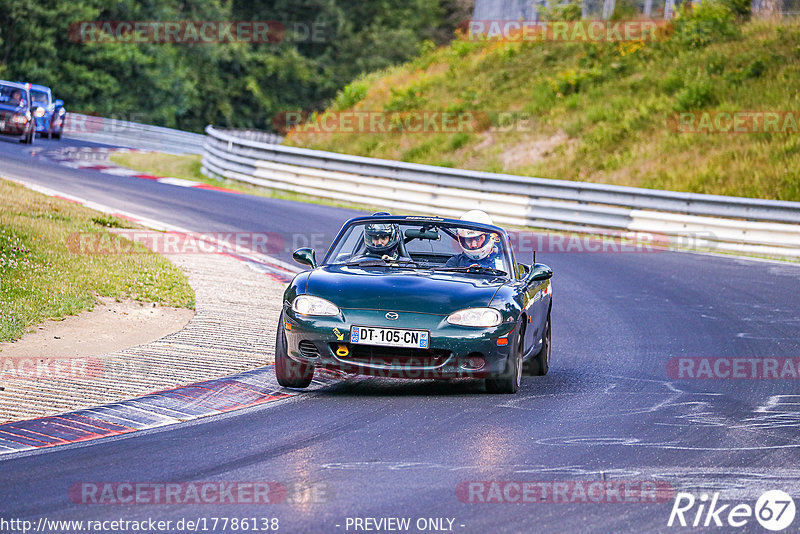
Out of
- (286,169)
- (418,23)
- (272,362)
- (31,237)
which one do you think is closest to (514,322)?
(272,362)

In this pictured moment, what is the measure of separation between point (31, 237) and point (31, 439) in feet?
25.4

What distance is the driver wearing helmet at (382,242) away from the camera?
9.80 metres

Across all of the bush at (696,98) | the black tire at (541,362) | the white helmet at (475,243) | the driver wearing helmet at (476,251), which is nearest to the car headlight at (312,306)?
the driver wearing helmet at (476,251)

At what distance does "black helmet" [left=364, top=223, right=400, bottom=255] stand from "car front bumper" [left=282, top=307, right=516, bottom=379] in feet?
4.70

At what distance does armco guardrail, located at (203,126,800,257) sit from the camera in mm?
20438

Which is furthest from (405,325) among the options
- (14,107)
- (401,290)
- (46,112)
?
(46,112)

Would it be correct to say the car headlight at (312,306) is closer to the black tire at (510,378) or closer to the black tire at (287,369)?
the black tire at (287,369)

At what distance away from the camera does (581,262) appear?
18.4 meters

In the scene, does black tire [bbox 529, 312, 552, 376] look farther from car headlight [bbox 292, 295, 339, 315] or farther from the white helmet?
car headlight [bbox 292, 295, 339, 315]

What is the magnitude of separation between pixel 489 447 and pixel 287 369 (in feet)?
7.32

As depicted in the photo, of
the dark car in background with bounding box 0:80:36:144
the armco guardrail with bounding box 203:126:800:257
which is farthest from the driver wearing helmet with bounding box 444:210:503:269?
the dark car in background with bounding box 0:80:36:144

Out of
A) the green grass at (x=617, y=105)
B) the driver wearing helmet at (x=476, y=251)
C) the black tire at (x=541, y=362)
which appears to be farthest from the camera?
the green grass at (x=617, y=105)

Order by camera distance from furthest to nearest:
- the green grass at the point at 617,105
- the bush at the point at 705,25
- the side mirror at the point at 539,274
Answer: the bush at the point at 705,25 → the green grass at the point at 617,105 → the side mirror at the point at 539,274

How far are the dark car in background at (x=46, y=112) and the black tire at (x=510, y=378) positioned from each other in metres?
27.0
